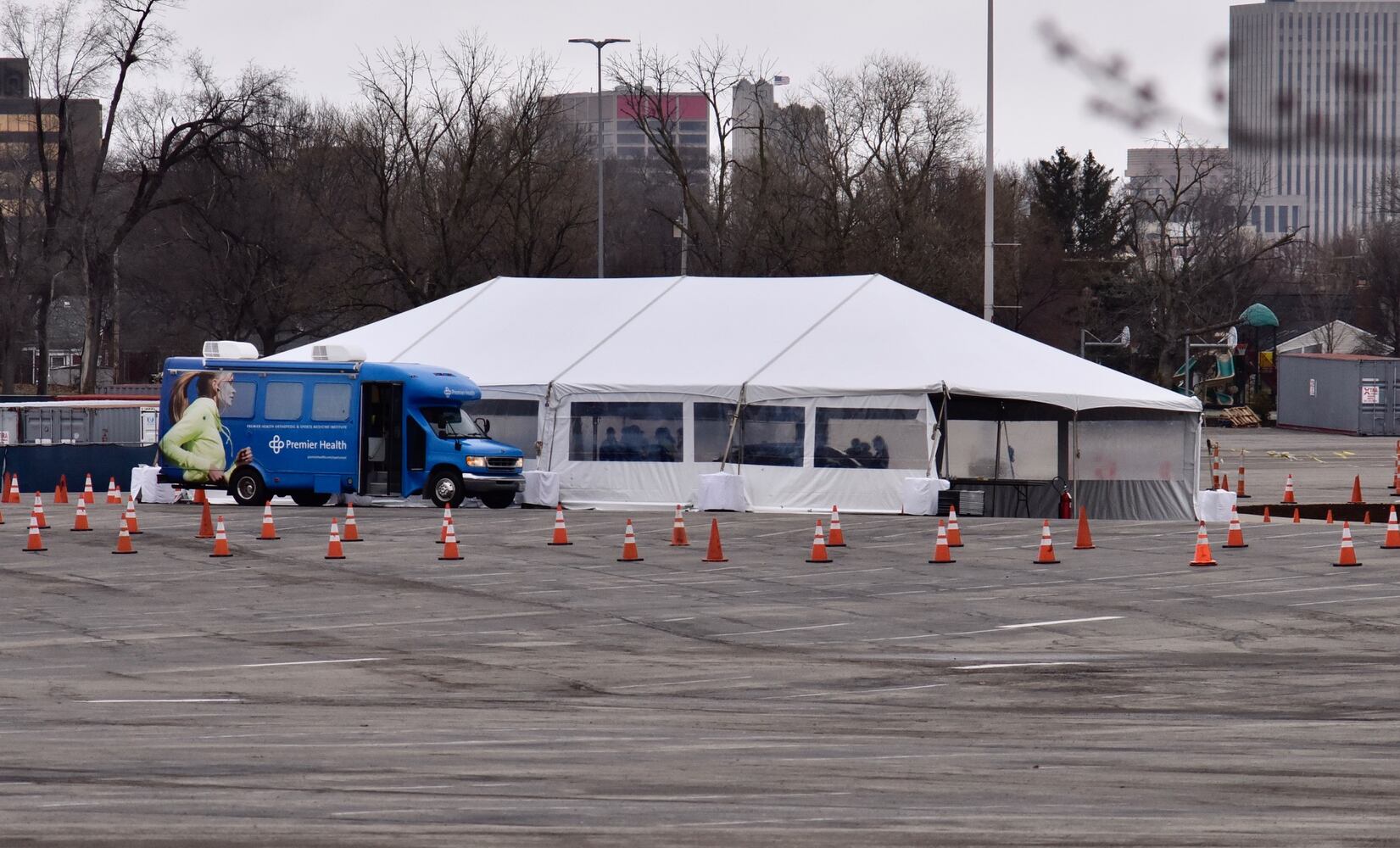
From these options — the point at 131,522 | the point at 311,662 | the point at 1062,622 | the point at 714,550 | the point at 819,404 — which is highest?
the point at 819,404

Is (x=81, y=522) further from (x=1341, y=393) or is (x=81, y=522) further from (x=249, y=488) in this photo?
(x=1341, y=393)

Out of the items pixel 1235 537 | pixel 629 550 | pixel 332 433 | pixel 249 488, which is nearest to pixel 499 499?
pixel 332 433

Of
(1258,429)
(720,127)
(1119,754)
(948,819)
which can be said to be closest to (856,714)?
(1119,754)

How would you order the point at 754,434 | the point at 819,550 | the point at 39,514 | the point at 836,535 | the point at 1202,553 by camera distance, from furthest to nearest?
the point at 754,434 → the point at 39,514 → the point at 836,535 → the point at 819,550 → the point at 1202,553

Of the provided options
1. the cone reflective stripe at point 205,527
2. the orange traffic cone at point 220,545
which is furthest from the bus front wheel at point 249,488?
the orange traffic cone at point 220,545

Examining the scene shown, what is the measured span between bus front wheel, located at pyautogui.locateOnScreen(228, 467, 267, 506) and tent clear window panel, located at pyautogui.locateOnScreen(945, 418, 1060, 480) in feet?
43.0

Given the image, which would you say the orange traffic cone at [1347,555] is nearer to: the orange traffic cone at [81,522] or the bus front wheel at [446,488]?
the bus front wheel at [446,488]

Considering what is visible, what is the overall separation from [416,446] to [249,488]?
3488 millimetres

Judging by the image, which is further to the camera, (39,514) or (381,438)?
(381,438)

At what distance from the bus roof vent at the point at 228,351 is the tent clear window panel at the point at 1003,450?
44.9ft

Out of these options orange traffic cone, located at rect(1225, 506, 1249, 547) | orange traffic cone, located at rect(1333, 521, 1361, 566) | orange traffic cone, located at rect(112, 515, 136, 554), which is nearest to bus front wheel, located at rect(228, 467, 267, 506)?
orange traffic cone, located at rect(112, 515, 136, 554)

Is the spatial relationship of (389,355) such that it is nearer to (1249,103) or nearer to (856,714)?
(856,714)

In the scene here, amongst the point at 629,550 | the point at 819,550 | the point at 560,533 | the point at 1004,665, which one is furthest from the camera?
the point at 560,533

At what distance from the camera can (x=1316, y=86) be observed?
750cm
